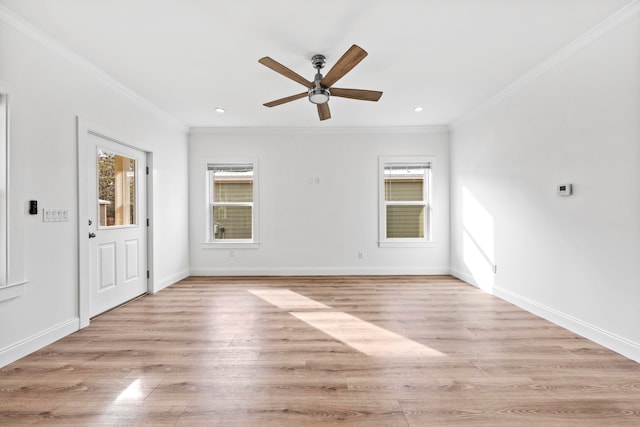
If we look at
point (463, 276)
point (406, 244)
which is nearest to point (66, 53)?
point (406, 244)

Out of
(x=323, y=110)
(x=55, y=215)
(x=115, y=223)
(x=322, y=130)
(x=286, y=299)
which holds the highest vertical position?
(x=322, y=130)

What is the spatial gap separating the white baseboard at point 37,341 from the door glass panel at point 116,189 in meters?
1.05

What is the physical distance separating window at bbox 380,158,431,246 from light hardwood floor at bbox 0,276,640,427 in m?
2.05

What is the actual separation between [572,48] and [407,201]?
9.76ft

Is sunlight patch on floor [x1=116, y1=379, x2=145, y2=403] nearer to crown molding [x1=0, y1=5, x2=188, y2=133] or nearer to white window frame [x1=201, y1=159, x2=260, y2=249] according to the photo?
crown molding [x1=0, y1=5, x2=188, y2=133]

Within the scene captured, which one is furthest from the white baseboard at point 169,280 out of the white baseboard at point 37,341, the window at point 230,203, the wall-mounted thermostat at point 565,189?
the wall-mounted thermostat at point 565,189

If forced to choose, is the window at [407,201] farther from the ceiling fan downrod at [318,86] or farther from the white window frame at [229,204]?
the ceiling fan downrod at [318,86]

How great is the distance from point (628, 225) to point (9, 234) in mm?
4602

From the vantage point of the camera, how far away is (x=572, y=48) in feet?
8.69

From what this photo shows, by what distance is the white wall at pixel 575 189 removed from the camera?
7.38 feet

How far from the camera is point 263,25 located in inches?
91.6

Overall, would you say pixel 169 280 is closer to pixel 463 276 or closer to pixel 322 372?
pixel 322 372

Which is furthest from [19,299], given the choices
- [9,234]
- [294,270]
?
[294,270]

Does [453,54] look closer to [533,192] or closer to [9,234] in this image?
[533,192]
